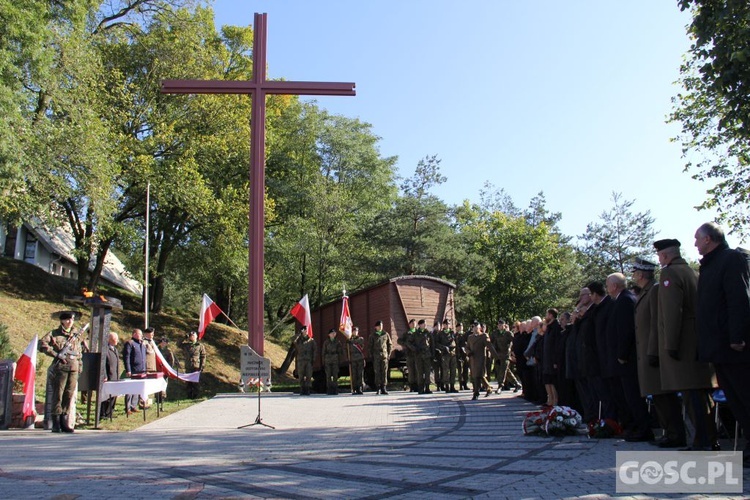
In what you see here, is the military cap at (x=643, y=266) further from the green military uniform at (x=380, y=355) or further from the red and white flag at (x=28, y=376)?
the green military uniform at (x=380, y=355)

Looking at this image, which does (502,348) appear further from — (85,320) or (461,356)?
(85,320)

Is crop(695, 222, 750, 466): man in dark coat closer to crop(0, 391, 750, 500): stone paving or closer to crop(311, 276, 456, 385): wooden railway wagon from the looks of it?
crop(0, 391, 750, 500): stone paving

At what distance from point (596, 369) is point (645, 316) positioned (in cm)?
151

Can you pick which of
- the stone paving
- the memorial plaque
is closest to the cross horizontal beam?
the memorial plaque

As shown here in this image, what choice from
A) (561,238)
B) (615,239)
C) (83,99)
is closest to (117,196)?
(83,99)

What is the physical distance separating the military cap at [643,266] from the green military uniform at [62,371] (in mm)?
8578

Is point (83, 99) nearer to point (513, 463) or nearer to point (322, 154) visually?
point (322, 154)

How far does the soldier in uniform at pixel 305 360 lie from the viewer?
18000 mm

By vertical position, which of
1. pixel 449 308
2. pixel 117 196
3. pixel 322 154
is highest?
pixel 322 154

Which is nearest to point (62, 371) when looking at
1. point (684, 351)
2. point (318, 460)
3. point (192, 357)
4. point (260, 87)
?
point (318, 460)

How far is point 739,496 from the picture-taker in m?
4.10

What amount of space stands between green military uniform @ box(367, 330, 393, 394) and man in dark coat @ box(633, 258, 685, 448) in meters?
11.0

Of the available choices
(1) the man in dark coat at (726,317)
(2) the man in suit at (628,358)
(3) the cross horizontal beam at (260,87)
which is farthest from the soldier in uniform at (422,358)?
(1) the man in dark coat at (726,317)

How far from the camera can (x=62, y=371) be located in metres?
10.3
